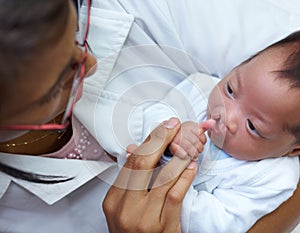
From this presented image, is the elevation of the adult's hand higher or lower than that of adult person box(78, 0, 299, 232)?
lower

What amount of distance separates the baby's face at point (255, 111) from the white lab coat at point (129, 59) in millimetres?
105

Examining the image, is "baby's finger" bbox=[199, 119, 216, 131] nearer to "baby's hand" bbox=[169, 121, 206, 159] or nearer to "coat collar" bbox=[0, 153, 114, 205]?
"baby's hand" bbox=[169, 121, 206, 159]

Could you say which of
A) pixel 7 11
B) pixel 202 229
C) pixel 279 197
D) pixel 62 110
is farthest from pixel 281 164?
pixel 7 11

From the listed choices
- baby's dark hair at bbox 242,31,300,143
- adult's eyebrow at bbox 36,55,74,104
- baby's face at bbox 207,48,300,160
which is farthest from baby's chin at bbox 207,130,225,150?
adult's eyebrow at bbox 36,55,74,104

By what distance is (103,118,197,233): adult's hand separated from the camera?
76 centimetres

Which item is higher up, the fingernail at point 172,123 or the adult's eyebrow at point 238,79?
the adult's eyebrow at point 238,79

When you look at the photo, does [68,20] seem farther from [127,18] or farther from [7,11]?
[127,18]

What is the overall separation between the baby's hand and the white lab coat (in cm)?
7

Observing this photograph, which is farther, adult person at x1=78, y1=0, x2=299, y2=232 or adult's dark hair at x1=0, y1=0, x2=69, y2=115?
adult person at x1=78, y1=0, x2=299, y2=232

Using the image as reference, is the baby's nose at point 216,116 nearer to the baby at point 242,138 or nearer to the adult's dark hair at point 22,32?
the baby at point 242,138

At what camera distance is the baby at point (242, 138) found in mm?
806

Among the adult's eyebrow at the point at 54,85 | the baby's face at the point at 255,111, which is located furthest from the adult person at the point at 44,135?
the baby's face at the point at 255,111

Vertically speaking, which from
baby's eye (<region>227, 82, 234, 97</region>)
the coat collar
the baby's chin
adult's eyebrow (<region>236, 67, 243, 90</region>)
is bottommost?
the coat collar

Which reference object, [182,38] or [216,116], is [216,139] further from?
[182,38]
